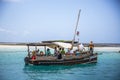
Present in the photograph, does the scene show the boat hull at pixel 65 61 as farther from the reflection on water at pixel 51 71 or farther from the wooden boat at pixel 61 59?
the reflection on water at pixel 51 71

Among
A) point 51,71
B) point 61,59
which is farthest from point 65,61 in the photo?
point 51,71

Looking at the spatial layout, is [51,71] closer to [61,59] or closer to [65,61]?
[61,59]

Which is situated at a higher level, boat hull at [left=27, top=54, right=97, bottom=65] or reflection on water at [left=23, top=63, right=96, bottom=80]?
boat hull at [left=27, top=54, right=97, bottom=65]

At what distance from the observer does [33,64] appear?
16.9m

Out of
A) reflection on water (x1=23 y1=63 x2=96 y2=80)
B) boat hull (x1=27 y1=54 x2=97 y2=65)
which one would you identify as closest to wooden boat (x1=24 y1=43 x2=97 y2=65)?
boat hull (x1=27 y1=54 x2=97 y2=65)

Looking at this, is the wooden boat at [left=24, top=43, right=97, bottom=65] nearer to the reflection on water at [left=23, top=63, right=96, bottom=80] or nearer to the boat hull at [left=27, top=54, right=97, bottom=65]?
the boat hull at [left=27, top=54, right=97, bottom=65]

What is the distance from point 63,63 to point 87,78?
171 inches

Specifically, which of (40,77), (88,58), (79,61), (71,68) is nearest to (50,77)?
(40,77)

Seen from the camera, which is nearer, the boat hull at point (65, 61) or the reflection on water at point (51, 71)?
the reflection on water at point (51, 71)

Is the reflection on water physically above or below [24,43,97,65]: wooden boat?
below

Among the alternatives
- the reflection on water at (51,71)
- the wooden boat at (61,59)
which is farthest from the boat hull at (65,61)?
the reflection on water at (51,71)

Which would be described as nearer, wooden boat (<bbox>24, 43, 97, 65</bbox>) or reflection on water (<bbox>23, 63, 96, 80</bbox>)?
reflection on water (<bbox>23, 63, 96, 80</bbox>)

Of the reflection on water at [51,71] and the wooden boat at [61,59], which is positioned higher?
the wooden boat at [61,59]

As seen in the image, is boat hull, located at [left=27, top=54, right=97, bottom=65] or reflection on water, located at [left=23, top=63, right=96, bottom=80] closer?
reflection on water, located at [left=23, top=63, right=96, bottom=80]
